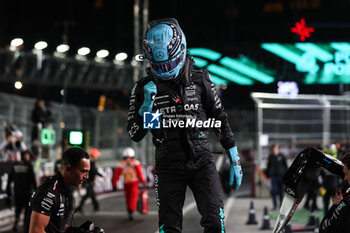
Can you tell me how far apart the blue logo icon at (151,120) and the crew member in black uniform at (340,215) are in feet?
5.26

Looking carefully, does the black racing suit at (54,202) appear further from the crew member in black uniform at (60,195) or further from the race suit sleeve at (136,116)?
the race suit sleeve at (136,116)

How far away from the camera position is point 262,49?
12836 mm

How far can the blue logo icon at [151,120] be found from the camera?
5.40 meters

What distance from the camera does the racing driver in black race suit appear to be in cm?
533

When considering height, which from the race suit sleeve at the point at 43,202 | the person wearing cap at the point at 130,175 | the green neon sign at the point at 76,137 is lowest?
the person wearing cap at the point at 130,175

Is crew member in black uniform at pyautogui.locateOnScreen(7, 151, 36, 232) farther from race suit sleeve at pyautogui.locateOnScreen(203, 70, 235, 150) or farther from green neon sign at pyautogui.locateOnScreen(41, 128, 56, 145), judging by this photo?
race suit sleeve at pyautogui.locateOnScreen(203, 70, 235, 150)

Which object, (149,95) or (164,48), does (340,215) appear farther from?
(164,48)

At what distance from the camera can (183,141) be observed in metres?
5.43

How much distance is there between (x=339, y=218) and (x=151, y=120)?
174 cm

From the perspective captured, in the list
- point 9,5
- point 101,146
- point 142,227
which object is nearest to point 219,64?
point 142,227

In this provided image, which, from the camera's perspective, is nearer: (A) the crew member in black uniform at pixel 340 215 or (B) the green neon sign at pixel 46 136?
(A) the crew member in black uniform at pixel 340 215

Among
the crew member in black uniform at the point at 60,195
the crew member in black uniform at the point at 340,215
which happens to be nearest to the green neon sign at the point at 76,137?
the crew member in black uniform at the point at 60,195

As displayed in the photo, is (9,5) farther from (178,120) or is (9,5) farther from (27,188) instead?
(178,120)

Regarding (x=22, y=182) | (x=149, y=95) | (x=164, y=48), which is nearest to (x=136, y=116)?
(x=149, y=95)
